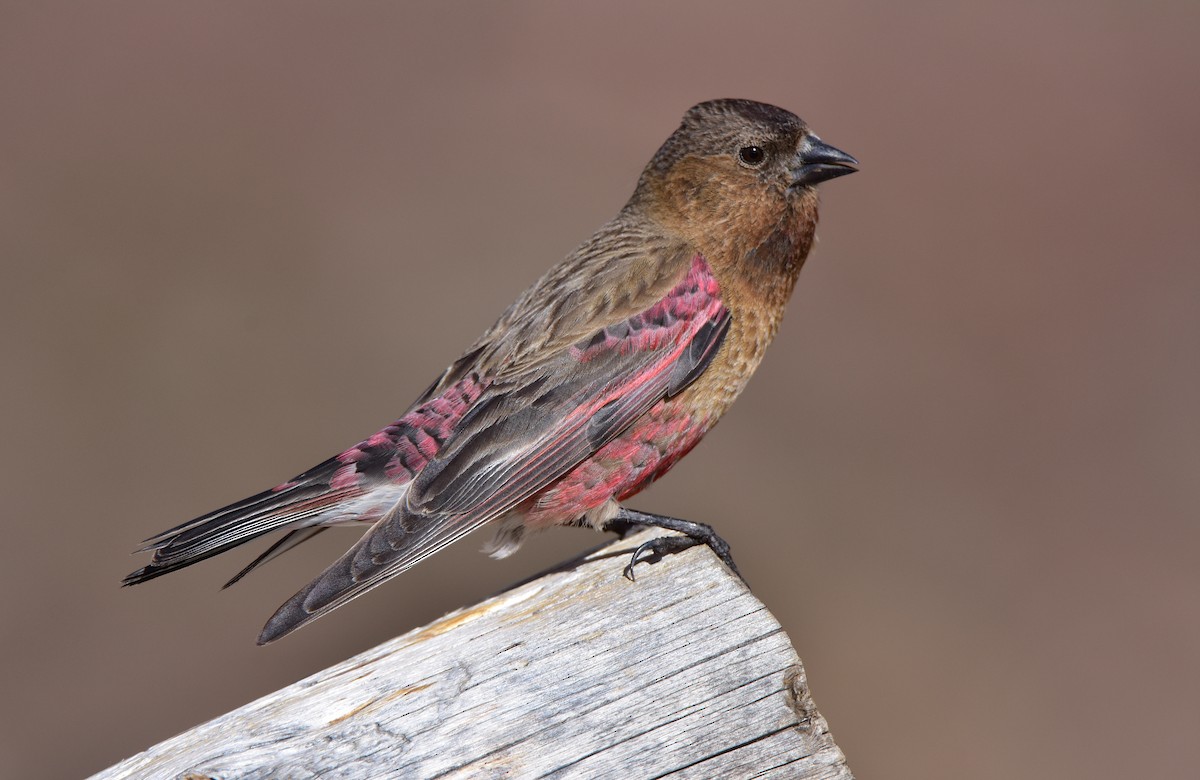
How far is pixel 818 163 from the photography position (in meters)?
4.54

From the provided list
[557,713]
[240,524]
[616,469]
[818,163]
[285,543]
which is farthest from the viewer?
[818,163]

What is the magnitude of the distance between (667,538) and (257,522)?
47.2 inches

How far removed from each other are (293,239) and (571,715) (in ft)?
24.4

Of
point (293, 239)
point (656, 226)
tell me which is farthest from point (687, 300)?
point (293, 239)

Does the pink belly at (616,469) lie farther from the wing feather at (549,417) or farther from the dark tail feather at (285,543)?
the dark tail feather at (285,543)

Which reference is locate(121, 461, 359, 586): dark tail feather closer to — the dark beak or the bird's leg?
the bird's leg

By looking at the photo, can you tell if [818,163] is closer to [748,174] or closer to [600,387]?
[748,174]

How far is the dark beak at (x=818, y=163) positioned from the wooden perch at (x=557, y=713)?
6.65ft

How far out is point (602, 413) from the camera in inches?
158

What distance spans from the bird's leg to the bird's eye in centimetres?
137

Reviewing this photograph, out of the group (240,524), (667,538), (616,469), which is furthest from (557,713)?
(616,469)

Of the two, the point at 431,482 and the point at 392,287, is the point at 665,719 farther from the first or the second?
the point at 392,287

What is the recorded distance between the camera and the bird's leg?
3508 mm

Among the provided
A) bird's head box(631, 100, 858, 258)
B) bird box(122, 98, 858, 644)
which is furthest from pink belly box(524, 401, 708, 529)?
bird's head box(631, 100, 858, 258)
